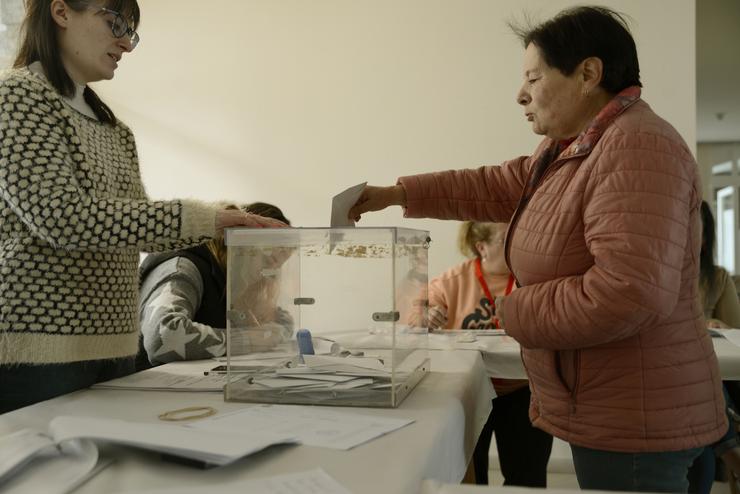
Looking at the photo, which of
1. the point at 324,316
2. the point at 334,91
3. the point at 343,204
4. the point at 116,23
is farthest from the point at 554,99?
the point at 334,91

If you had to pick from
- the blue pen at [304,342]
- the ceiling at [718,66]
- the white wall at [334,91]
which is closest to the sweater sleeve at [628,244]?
the blue pen at [304,342]

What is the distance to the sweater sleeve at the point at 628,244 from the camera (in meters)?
1.03

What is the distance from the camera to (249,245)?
1.30m

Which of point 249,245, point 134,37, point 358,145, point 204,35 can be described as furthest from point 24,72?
point 204,35

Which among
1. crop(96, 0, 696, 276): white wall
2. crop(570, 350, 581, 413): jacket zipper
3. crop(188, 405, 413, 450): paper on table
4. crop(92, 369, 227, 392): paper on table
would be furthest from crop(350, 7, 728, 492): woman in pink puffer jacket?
crop(96, 0, 696, 276): white wall

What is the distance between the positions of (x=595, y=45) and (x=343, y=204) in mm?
608

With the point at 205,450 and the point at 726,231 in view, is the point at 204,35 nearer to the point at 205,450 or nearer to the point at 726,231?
the point at 205,450

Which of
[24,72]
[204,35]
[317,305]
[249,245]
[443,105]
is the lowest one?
[317,305]

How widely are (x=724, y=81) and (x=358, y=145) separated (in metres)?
4.94

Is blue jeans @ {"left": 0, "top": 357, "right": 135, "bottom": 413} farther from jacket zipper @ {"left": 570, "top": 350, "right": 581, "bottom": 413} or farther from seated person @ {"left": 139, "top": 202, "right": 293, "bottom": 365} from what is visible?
jacket zipper @ {"left": 570, "top": 350, "right": 581, "bottom": 413}

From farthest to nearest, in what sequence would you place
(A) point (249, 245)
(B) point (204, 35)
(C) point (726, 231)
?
(C) point (726, 231)
(B) point (204, 35)
(A) point (249, 245)

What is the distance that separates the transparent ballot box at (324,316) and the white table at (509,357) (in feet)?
1.89

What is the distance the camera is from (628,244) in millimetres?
1029

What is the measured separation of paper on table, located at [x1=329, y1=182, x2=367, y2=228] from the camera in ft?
4.85
